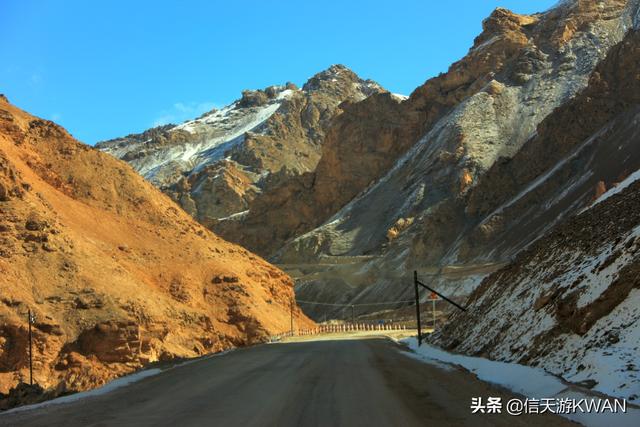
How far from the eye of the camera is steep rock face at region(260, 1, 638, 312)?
88750 mm

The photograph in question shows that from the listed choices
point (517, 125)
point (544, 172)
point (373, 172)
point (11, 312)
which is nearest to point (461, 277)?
point (544, 172)

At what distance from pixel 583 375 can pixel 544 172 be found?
74613 millimetres

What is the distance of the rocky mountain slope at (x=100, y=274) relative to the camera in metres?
24.0

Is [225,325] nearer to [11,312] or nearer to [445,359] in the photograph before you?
[11,312]

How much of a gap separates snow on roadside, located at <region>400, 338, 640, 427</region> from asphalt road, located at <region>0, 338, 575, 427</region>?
29 centimetres

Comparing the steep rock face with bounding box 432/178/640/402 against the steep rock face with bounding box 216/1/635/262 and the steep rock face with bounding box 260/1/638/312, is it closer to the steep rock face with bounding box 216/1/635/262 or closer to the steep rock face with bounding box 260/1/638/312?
the steep rock face with bounding box 260/1/638/312

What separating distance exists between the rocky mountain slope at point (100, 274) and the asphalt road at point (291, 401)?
3950 mm

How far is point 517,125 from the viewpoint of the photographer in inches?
4188

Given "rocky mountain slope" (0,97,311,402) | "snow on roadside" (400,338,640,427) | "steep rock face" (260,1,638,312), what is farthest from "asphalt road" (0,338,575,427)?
"steep rock face" (260,1,638,312)

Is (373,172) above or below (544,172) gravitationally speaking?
above

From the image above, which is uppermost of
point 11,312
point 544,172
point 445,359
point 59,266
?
point 544,172

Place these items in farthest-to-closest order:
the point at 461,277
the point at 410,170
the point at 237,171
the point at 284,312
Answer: the point at 237,171
the point at 410,170
the point at 461,277
the point at 284,312

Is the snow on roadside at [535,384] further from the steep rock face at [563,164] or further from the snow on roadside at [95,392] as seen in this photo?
the steep rock face at [563,164]

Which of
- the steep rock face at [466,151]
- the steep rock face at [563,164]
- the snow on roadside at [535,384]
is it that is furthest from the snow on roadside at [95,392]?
the steep rock face at [466,151]
